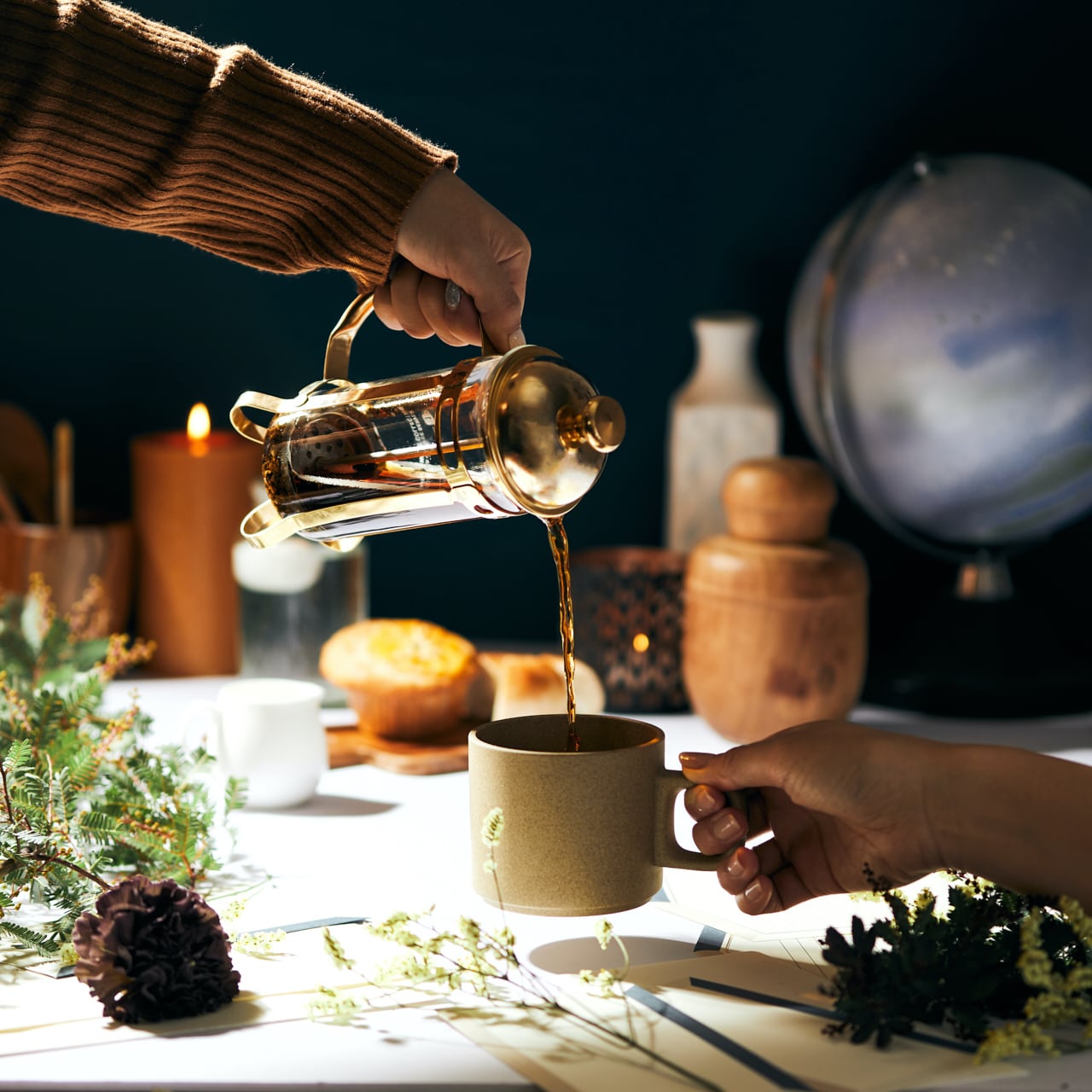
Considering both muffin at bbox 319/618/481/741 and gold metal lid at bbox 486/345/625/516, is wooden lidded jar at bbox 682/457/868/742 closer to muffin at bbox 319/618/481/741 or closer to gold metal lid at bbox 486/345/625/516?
muffin at bbox 319/618/481/741

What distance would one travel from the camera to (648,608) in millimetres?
1552

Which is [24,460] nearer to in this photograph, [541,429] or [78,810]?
[78,810]

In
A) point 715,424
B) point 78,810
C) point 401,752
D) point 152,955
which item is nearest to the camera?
point 152,955

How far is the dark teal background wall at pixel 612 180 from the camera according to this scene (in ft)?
6.00

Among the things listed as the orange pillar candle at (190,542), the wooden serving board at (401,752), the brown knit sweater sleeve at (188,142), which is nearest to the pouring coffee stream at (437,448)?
the brown knit sweater sleeve at (188,142)

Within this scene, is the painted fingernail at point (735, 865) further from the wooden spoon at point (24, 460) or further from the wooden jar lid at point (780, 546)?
the wooden spoon at point (24, 460)

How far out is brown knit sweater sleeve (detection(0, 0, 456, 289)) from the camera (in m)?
1.03

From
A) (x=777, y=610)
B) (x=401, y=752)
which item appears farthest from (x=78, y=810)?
(x=777, y=610)

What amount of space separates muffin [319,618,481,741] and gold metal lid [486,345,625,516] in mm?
558

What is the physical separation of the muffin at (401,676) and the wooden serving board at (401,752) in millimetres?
10

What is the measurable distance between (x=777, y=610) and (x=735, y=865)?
60 cm

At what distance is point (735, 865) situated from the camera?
851mm

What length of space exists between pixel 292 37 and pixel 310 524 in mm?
999

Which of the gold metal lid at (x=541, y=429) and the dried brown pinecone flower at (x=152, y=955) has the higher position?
the gold metal lid at (x=541, y=429)
